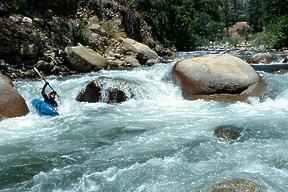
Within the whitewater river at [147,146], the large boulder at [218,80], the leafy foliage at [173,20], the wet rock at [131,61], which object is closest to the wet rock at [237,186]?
the whitewater river at [147,146]

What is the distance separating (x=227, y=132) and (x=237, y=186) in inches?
120

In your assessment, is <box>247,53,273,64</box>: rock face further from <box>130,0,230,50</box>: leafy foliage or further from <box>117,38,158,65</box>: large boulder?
<box>130,0,230,50</box>: leafy foliage

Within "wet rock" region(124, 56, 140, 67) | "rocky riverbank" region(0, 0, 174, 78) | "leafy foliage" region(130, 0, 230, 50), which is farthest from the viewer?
"leafy foliage" region(130, 0, 230, 50)

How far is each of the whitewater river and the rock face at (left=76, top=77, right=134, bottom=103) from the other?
23 centimetres

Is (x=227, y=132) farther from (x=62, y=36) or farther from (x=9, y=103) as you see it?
(x=62, y=36)

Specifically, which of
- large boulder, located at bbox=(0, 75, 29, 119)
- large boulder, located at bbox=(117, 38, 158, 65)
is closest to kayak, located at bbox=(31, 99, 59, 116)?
large boulder, located at bbox=(0, 75, 29, 119)

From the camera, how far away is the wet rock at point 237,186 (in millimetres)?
4836

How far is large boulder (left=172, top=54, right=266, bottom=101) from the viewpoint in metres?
10.8

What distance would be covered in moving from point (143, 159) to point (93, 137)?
1854 mm

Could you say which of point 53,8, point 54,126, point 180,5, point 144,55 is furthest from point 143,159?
point 180,5

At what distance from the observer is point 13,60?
16.3m

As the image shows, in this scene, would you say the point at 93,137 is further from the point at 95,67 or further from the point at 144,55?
the point at 144,55

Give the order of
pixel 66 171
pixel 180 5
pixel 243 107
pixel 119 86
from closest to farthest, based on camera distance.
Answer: pixel 66 171 < pixel 243 107 < pixel 119 86 < pixel 180 5

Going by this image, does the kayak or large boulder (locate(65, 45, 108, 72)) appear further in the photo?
large boulder (locate(65, 45, 108, 72))
